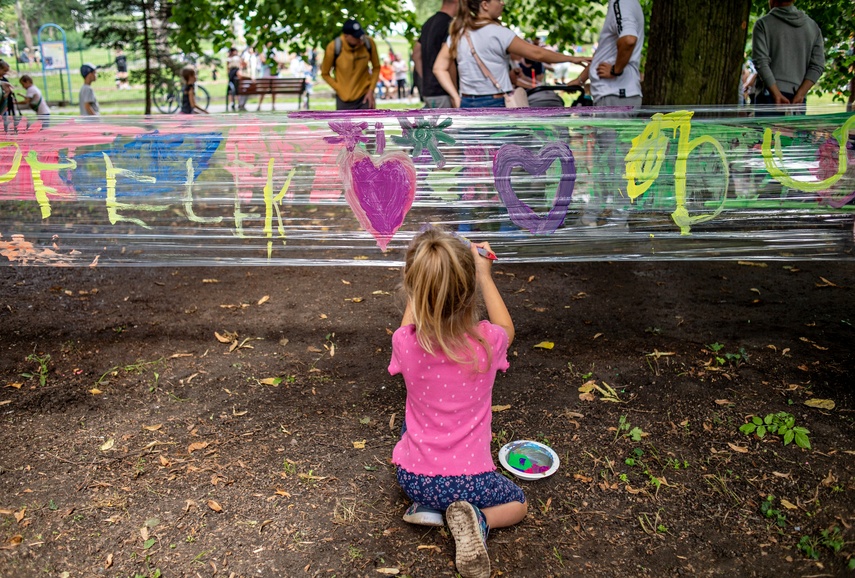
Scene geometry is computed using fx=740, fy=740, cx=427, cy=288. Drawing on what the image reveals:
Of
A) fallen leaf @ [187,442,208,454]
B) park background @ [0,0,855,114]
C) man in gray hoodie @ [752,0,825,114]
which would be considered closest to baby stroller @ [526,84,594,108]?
park background @ [0,0,855,114]

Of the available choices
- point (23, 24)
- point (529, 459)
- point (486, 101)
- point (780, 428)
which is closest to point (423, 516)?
point (529, 459)

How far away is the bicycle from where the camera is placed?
12094 mm

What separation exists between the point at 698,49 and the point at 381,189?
2277 millimetres

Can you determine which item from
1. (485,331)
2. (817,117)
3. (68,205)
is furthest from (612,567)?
(68,205)

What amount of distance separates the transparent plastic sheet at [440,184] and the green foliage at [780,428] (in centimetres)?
82

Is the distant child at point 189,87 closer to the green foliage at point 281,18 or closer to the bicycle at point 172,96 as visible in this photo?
the bicycle at point 172,96

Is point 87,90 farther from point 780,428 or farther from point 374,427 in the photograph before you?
point 780,428

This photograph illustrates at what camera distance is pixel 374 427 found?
3.12 meters

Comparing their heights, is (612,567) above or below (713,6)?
below

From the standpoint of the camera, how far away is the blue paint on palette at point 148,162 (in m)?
3.45

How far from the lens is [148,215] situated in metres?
3.49

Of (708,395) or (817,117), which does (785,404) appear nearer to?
(708,395)

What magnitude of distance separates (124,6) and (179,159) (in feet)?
24.5

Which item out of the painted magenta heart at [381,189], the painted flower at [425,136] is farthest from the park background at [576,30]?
the painted magenta heart at [381,189]
